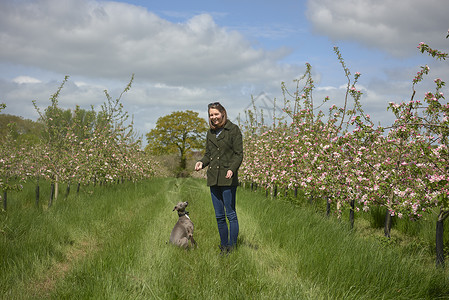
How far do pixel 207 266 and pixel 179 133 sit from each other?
43.6m

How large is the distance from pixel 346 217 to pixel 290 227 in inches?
178

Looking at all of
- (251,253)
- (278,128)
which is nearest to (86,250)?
(251,253)

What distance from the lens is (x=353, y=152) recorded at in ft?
22.1

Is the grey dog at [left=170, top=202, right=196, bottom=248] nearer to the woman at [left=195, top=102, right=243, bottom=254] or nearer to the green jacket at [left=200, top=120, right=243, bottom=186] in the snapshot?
the woman at [left=195, top=102, right=243, bottom=254]

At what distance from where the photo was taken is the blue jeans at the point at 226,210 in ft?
15.6

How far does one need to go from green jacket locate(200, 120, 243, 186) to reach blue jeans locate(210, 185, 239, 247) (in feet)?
0.51

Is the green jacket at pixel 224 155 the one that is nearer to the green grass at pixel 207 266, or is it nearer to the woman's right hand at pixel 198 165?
the woman's right hand at pixel 198 165

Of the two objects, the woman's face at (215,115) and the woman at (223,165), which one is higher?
the woman's face at (215,115)

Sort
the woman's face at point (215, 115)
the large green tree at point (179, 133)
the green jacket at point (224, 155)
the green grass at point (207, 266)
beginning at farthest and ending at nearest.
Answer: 1. the large green tree at point (179, 133)
2. the woman's face at point (215, 115)
3. the green jacket at point (224, 155)
4. the green grass at point (207, 266)

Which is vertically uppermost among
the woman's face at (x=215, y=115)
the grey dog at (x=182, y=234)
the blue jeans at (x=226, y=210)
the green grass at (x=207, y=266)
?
the woman's face at (x=215, y=115)

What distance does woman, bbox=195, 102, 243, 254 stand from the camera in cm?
469

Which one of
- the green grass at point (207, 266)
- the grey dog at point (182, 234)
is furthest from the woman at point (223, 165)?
the grey dog at point (182, 234)

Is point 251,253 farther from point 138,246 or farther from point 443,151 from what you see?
point 443,151

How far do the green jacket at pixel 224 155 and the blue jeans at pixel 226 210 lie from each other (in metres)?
0.16
